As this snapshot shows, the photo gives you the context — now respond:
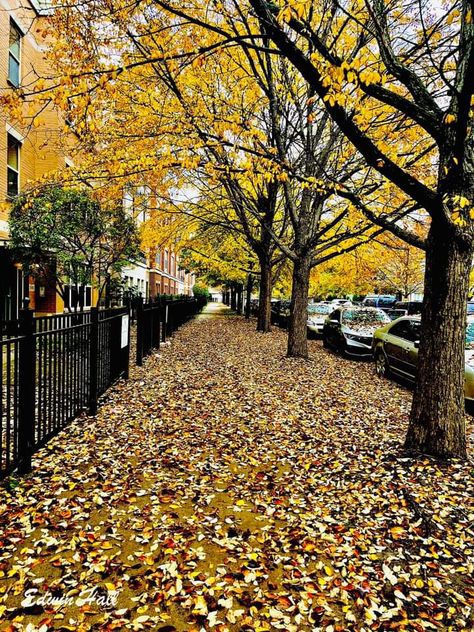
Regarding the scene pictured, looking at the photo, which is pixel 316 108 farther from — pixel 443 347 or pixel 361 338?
pixel 443 347

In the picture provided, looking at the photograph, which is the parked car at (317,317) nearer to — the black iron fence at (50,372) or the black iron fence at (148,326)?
the black iron fence at (148,326)

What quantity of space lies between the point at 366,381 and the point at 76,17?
9025 mm

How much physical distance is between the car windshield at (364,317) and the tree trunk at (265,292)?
215 inches

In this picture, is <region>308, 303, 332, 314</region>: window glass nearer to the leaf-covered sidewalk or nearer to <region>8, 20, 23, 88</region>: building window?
<region>8, 20, 23, 88</region>: building window

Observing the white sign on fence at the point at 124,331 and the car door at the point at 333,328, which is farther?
the car door at the point at 333,328

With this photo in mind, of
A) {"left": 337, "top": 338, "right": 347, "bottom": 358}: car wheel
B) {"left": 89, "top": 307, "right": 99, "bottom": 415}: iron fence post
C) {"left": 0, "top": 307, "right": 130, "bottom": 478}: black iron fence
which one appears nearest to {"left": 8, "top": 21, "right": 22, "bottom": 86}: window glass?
{"left": 0, "top": 307, "right": 130, "bottom": 478}: black iron fence

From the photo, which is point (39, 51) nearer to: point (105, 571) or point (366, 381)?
point (366, 381)

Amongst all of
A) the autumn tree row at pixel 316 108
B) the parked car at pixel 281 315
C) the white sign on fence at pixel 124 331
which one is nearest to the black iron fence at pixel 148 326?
the white sign on fence at pixel 124 331

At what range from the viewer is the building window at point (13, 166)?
51.0ft

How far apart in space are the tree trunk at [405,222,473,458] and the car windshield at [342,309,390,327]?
31.1 feet

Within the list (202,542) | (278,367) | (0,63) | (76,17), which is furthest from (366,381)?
(0,63)

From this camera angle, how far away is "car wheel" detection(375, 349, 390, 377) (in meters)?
10.7

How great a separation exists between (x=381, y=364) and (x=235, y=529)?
8.26 m

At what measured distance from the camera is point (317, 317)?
71.1 ft
